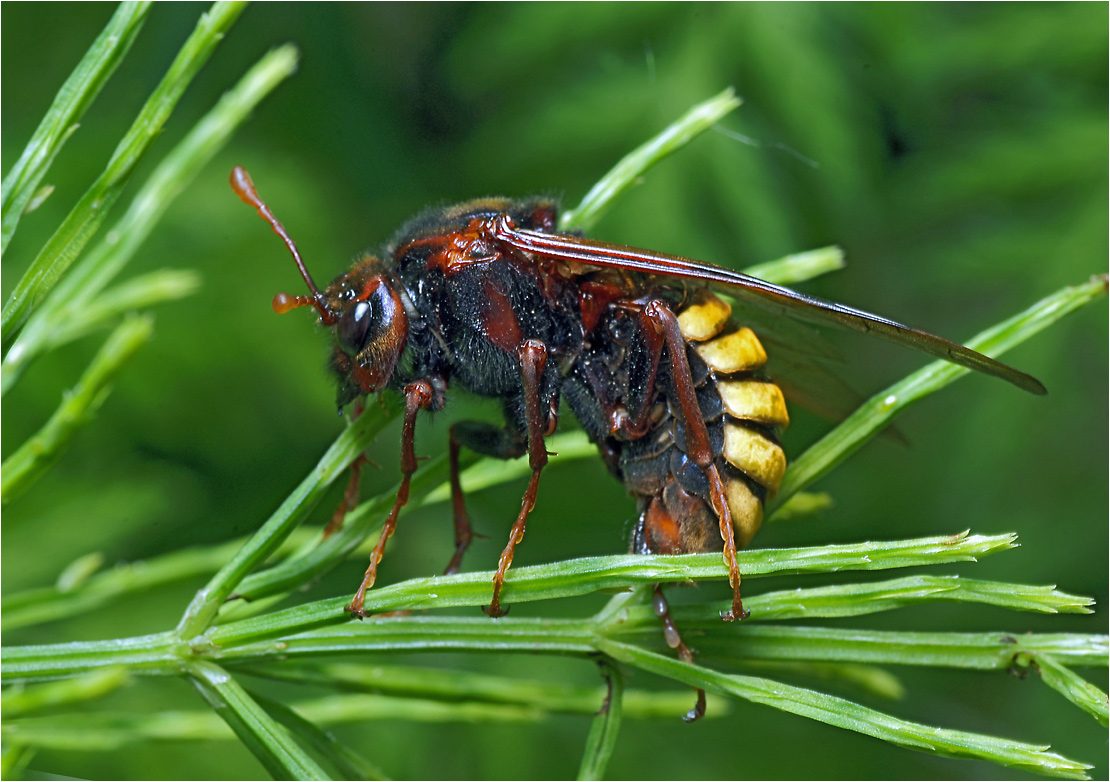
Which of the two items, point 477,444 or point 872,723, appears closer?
point 872,723

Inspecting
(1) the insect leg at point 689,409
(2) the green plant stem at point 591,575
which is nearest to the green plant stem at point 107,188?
(2) the green plant stem at point 591,575

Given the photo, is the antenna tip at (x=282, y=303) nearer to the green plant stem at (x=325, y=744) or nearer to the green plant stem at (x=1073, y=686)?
the green plant stem at (x=325, y=744)

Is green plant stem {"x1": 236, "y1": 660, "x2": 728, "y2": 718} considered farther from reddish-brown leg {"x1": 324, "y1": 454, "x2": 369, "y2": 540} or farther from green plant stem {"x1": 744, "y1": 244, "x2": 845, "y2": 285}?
green plant stem {"x1": 744, "y1": 244, "x2": 845, "y2": 285}

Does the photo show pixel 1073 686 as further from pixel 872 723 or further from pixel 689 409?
pixel 689 409

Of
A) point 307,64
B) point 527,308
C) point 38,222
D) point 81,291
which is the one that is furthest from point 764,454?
point 307,64

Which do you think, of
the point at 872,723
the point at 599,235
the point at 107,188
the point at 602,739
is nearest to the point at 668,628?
the point at 602,739

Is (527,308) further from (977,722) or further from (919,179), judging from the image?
(977,722)

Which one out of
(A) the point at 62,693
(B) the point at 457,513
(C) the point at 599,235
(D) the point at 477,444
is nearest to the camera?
(A) the point at 62,693
